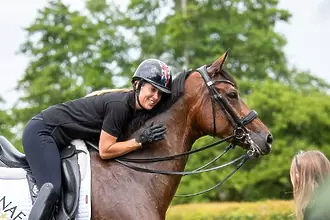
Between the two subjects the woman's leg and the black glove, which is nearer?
the woman's leg

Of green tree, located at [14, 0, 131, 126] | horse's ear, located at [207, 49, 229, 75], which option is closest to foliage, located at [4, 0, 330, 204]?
green tree, located at [14, 0, 131, 126]

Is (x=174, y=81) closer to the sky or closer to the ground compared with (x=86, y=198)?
closer to the sky

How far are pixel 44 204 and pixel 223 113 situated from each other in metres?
1.96

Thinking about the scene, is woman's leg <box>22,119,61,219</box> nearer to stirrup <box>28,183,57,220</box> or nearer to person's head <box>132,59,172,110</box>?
stirrup <box>28,183,57,220</box>

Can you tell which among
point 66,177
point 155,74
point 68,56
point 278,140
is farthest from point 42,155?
point 68,56

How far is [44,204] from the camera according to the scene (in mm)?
5711

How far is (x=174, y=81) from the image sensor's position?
256 inches

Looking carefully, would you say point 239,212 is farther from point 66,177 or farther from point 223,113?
point 66,177

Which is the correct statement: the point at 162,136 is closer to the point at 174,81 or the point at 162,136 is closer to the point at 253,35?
the point at 174,81

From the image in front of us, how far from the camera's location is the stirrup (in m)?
5.70

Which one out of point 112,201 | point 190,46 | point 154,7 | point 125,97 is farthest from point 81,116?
point 154,7

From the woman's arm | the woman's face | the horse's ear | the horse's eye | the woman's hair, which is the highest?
the horse's ear

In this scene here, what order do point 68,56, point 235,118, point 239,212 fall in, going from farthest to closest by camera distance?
point 68,56 → point 239,212 → point 235,118

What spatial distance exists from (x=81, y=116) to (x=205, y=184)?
17.5m
